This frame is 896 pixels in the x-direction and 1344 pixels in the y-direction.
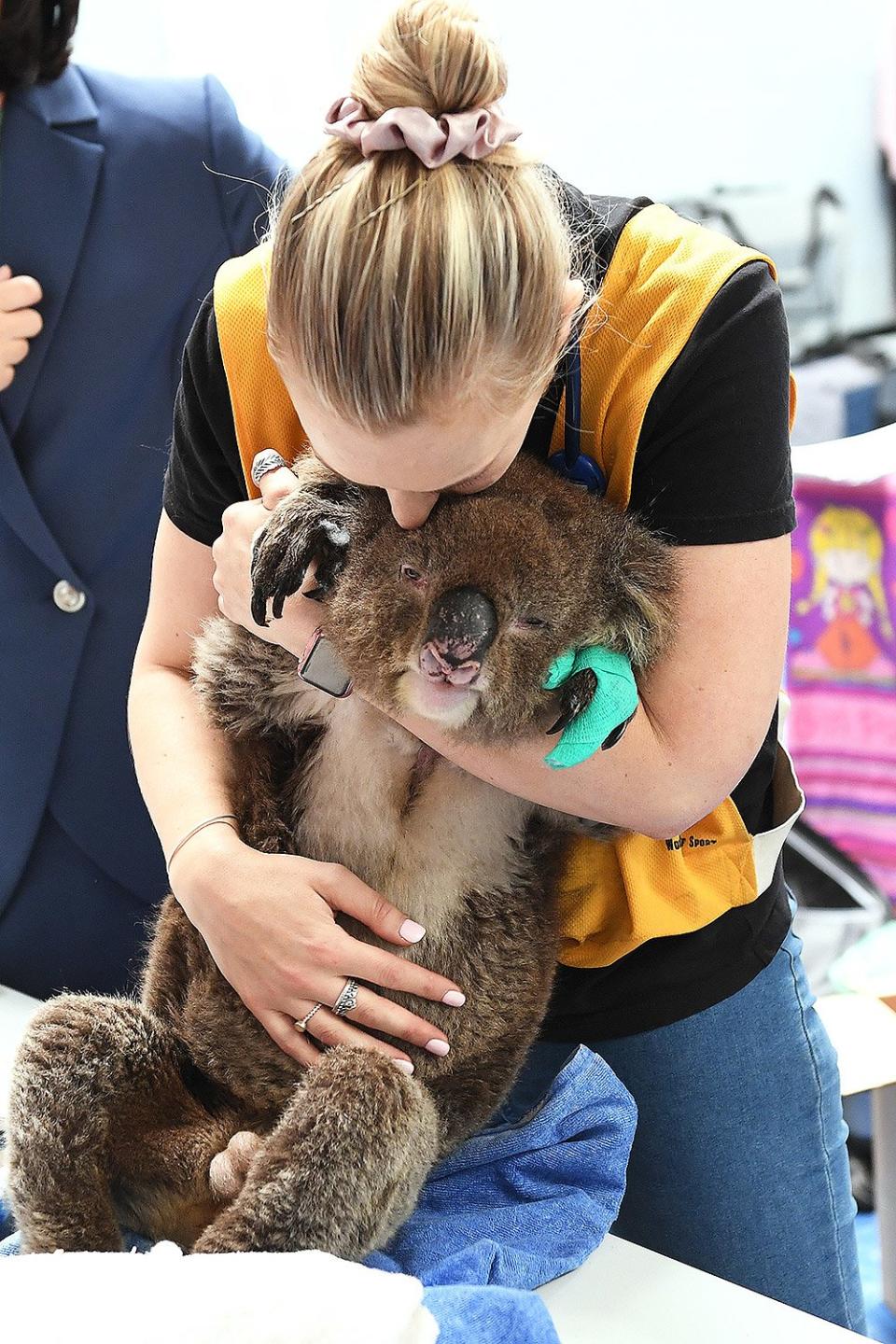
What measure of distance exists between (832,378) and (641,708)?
2777 millimetres

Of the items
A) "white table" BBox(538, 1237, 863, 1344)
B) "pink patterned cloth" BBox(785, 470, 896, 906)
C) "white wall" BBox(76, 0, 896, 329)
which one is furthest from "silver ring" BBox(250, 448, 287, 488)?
"pink patterned cloth" BBox(785, 470, 896, 906)

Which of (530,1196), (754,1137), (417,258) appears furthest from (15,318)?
(754,1137)

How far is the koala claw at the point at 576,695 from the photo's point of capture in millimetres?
1230

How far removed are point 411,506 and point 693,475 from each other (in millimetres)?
277

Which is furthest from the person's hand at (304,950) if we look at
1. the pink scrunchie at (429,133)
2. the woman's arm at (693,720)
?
the pink scrunchie at (429,133)

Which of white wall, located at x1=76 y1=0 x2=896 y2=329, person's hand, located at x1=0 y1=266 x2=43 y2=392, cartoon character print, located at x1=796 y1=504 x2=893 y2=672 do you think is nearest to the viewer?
person's hand, located at x1=0 y1=266 x2=43 y2=392

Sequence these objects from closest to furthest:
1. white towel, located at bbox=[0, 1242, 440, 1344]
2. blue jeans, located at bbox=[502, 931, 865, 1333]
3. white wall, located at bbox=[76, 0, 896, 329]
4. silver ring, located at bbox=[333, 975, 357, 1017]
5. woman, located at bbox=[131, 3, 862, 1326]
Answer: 1. white towel, located at bbox=[0, 1242, 440, 1344]
2. woman, located at bbox=[131, 3, 862, 1326]
3. silver ring, located at bbox=[333, 975, 357, 1017]
4. blue jeans, located at bbox=[502, 931, 865, 1333]
5. white wall, located at bbox=[76, 0, 896, 329]

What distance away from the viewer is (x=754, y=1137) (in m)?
1.56

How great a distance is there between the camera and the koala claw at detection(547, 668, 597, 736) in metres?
1.23

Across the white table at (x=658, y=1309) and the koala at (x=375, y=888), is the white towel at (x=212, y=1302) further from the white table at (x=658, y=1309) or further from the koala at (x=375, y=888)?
the white table at (x=658, y=1309)

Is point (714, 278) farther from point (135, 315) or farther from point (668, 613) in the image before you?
point (135, 315)

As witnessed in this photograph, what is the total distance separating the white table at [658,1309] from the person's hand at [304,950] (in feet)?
0.91

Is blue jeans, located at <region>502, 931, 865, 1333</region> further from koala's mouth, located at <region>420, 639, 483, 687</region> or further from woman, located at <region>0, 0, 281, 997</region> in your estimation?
woman, located at <region>0, 0, 281, 997</region>

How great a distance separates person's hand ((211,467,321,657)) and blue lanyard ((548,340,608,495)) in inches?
11.2
